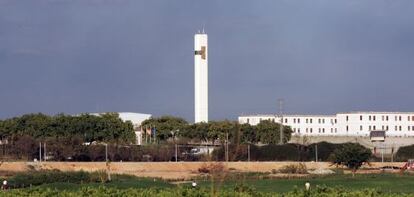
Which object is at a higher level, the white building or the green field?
the white building

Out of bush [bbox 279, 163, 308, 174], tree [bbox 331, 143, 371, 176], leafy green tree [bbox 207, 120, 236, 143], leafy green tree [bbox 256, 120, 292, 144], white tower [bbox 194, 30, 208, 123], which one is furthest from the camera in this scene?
white tower [bbox 194, 30, 208, 123]

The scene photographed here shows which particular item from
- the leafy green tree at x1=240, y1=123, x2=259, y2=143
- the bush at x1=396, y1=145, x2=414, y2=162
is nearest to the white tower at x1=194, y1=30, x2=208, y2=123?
the leafy green tree at x1=240, y1=123, x2=259, y2=143

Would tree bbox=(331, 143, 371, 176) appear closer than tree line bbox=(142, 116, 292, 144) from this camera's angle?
Yes

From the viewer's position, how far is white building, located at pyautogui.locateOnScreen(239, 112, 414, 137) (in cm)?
13325

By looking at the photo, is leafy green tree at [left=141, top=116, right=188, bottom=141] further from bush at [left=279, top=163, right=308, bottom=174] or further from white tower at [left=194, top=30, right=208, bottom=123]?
bush at [left=279, top=163, right=308, bottom=174]

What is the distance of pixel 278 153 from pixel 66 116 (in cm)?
2420

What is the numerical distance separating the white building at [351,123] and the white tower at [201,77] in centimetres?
1400

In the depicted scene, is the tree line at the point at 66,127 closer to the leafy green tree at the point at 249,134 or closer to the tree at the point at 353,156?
the leafy green tree at the point at 249,134

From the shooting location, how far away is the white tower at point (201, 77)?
120 m

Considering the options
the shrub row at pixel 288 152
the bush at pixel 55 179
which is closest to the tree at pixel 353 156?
the shrub row at pixel 288 152

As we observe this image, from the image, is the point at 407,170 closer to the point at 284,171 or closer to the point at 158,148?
the point at 284,171

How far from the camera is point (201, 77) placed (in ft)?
398

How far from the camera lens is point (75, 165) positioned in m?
62.8

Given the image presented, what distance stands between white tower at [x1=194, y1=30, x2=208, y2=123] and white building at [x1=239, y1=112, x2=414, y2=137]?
45.9 feet
